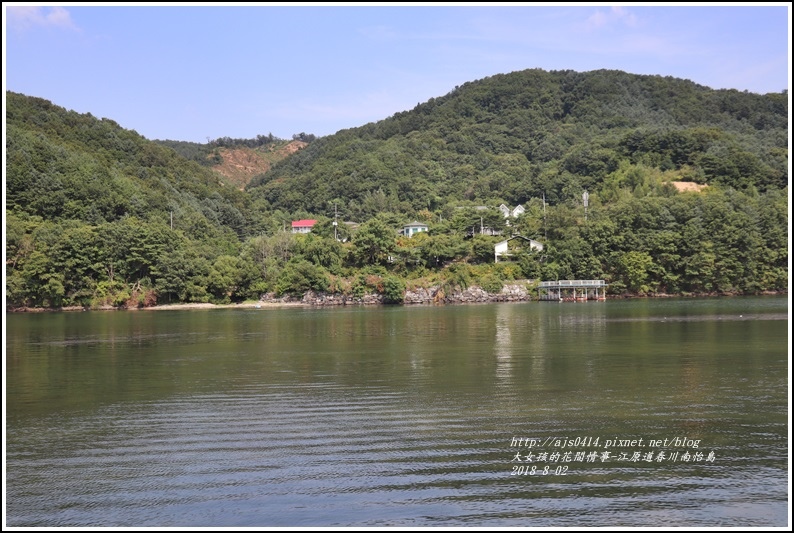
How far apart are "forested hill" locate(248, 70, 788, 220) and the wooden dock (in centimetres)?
2388

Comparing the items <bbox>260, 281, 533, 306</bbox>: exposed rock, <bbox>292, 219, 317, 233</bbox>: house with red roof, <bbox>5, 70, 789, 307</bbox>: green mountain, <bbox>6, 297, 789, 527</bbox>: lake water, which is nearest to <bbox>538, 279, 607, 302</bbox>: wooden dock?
<bbox>260, 281, 533, 306</bbox>: exposed rock

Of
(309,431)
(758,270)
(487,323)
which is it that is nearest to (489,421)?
(309,431)

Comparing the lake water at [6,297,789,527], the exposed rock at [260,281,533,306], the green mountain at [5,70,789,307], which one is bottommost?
the lake water at [6,297,789,527]

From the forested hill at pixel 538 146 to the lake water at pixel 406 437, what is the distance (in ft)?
237

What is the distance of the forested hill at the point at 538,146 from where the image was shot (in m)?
94.2

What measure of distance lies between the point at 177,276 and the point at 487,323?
37.5m

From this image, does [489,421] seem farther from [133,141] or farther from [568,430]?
[133,141]

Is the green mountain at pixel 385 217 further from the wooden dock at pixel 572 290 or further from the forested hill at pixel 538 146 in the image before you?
the wooden dock at pixel 572 290

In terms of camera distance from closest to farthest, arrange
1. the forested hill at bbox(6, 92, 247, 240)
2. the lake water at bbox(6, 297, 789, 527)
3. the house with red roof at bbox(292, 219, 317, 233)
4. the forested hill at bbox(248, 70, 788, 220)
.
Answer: the lake water at bbox(6, 297, 789, 527), the forested hill at bbox(6, 92, 247, 240), the forested hill at bbox(248, 70, 788, 220), the house with red roof at bbox(292, 219, 317, 233)

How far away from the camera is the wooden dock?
6581 cm

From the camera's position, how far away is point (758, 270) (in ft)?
230

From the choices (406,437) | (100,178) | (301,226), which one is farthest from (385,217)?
(406,437)

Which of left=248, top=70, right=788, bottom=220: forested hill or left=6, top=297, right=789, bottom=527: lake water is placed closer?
left=6, top=297, right=789, bottom=527: lake water

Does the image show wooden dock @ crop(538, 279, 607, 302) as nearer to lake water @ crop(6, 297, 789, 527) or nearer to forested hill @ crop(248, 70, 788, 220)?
forested hill @ crop(248, 70, 788, 220)
